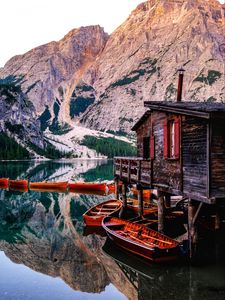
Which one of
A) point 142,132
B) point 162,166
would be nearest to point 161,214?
point 162,166

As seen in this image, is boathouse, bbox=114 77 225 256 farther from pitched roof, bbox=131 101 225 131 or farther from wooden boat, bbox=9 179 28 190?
wooden boat, bbox=9 179 28 190

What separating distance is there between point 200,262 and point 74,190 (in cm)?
4299

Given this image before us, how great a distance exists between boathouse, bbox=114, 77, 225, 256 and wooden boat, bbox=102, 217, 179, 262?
49.2 inches

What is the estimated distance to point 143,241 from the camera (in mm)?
22891

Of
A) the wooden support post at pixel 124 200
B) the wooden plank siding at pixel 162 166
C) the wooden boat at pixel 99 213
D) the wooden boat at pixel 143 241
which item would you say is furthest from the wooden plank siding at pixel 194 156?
the wooden support post at pixel 124 200

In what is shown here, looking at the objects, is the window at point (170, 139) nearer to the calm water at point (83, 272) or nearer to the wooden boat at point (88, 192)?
the calm water at point (83, 272)

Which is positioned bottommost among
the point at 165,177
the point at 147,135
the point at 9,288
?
the point at 9,288

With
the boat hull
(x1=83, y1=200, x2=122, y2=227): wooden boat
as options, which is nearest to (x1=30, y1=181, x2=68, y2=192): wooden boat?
the boat hull

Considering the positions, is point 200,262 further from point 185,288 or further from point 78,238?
point 78,238

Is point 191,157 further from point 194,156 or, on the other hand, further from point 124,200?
point 124,200

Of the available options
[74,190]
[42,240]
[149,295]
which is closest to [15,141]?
[74,190]

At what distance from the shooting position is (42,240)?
3002 cm

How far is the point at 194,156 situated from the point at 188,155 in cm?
64

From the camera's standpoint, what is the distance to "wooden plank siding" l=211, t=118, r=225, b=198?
62.7 feet
